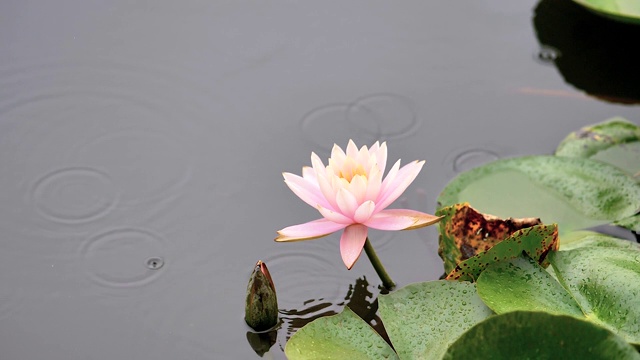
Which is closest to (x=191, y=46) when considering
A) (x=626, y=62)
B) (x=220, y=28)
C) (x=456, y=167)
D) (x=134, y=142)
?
(x=220, y=28)

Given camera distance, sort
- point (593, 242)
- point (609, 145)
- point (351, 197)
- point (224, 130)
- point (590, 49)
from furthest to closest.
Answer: point (590, 49) → point (224, 130) → point (609, 145) → point (593, 242) → point (351, 197)

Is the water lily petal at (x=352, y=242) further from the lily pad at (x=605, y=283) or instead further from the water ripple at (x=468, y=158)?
the water ripple at (x=468, y=158)

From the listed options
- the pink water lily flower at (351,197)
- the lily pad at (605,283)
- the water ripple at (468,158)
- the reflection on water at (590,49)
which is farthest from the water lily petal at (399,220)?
the reflection on water at (590,49)

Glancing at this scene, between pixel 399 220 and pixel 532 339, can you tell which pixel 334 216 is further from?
pixel 532 339

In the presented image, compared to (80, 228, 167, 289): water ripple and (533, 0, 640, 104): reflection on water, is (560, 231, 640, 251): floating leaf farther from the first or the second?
(80, 228, 167, 289): water ripple

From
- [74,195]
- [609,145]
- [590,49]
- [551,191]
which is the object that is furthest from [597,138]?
[74,195]

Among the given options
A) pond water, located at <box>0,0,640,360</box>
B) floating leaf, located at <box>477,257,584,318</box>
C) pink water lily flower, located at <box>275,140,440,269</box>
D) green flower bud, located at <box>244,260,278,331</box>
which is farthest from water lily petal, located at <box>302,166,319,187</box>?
floating leaf, located at <box>477,257,584,318</box>

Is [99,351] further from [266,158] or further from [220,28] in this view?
[220,28]
